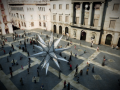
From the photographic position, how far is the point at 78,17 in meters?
36.6

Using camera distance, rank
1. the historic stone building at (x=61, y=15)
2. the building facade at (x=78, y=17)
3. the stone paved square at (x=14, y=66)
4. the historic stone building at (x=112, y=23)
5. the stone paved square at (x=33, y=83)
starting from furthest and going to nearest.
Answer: the historic stone building at (x=61, y=15) < the building facade at (x=78, y=17) < the historic stone building at (x=112, y=23) < the stone paved square at (x=14, y=66) < the stone paved square at (x=33, y=83)

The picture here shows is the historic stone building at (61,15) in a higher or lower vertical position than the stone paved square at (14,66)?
higher

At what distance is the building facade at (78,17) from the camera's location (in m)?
29.8

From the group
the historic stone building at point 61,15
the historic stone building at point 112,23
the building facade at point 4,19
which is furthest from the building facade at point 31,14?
the historic stone building at point 112,23

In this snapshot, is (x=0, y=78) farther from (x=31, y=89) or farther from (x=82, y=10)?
(x=82, y=10)

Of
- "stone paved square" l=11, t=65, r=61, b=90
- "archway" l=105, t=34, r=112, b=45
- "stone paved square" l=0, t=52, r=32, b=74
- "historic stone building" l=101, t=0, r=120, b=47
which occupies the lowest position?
"stone paved square" l=11, t=65, r=61, b=90

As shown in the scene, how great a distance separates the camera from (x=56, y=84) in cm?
1725

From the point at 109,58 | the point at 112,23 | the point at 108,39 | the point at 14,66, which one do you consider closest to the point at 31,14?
the point at 14,66

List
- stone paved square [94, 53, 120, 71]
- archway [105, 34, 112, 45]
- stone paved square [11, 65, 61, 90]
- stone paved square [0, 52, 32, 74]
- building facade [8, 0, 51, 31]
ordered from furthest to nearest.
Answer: building facade [8, 0, 51, 31] → archway [105, 34, 112, 45] → stone paved square [94, 53, 120, 71] → stone paved square [0, 52, 32, 74] → stone paved square [11, 65, 61, 90]

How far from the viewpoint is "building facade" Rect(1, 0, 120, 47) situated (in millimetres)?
29781

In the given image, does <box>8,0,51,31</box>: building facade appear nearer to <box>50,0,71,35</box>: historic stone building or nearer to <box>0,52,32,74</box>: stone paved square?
<box>50,0,71,35</box>: historic stone building

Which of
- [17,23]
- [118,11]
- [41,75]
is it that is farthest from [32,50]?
[17,23]

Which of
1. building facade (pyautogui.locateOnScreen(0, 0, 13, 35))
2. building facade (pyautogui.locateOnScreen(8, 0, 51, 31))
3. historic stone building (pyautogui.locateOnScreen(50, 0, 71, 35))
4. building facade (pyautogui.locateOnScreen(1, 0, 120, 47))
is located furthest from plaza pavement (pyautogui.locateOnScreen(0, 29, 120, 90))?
building facade (pyautogui.locateOnScreen(8, 0, 51, 31))

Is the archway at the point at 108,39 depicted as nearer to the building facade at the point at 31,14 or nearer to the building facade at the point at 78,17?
the building facade at the point at 78,17
